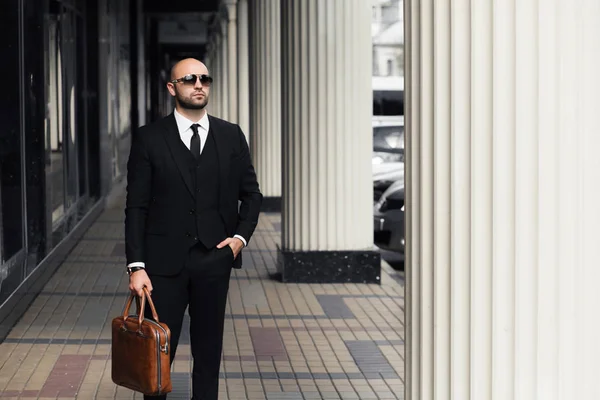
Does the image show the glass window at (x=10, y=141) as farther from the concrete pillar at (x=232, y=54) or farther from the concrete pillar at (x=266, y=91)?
→ the concrete pillar at (x=232, y=54)

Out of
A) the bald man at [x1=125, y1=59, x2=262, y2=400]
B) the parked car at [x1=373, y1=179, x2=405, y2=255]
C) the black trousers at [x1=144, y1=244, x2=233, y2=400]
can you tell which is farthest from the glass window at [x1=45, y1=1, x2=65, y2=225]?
the bald man at [x1=125, y1=59, x2=262, y2=400]

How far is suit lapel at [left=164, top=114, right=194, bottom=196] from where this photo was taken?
15.4 ft

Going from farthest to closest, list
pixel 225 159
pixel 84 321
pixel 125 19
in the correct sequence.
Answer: pixel 125 19 < pixel 84 321 < pixel 225 159

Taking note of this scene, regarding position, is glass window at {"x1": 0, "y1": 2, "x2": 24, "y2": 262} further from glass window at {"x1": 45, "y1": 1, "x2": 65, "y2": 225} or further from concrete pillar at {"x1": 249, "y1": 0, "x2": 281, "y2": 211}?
concrete pillar at {"x1": 249, "y1": 0, "x2": 281, "y2": 211}

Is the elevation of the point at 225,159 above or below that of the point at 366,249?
above

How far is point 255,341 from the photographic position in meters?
7.55

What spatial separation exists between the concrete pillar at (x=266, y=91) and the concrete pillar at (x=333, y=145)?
19.9 feet
